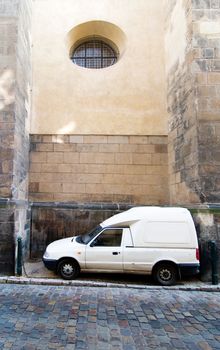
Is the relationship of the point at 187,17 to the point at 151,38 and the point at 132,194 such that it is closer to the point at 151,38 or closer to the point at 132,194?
the point at 151,38

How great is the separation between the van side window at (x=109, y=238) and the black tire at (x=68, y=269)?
0.65 metres

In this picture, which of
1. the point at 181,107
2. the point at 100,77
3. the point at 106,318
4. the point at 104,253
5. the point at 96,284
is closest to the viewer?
the point at 106,318

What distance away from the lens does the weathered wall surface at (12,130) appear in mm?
6832

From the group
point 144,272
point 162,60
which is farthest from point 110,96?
point 144,272

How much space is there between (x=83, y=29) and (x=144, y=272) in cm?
807

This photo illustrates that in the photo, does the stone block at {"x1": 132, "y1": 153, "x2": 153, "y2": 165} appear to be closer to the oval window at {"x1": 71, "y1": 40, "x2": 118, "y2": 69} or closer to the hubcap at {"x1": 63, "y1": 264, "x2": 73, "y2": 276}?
the oval window at {"x1": 71, "y1": 40, "x2": 118, "y2": 69}

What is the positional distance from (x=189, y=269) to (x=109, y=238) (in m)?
1.86

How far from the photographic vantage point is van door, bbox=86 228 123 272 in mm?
6270

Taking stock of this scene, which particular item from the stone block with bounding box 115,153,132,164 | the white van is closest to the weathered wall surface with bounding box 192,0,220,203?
the white van

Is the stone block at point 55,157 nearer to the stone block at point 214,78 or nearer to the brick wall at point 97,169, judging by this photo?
the brick wall at point 97,169

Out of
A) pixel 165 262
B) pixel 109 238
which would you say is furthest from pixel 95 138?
pixel 165 262

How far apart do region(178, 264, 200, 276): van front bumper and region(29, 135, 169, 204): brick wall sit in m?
2.90

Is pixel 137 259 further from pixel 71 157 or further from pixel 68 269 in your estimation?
pixel 71 157

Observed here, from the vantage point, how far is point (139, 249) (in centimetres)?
628
